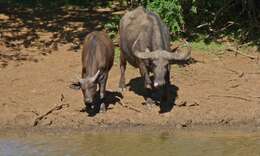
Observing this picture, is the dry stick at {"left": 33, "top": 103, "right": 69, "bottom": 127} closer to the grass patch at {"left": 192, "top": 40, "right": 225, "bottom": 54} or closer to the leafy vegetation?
the leafy vegetation

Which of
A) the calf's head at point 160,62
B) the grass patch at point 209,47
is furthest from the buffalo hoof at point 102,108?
the grass patch at point 209,47

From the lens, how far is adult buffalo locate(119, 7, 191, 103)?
12539 millimetres

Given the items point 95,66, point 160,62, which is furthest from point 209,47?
point 95,66

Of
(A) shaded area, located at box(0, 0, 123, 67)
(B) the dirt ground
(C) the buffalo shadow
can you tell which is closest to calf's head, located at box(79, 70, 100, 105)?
(B) the dirt ground

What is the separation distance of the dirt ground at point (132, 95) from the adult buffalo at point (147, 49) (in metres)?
0.53

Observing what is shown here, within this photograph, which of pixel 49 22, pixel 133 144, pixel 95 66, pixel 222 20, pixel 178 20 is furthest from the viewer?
pixel 49 22

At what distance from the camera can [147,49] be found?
13.0m

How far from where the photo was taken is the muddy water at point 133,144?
1123 centimetres

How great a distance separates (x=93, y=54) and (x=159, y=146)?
2.31 metres

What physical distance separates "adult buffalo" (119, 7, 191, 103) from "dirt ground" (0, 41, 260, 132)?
529 millimetres

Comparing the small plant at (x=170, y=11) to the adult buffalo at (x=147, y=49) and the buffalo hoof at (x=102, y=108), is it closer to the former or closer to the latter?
the adult buffalo at (x=147, y=49)

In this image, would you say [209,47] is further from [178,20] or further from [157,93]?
[157,93]

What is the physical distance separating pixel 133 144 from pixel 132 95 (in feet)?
7.43

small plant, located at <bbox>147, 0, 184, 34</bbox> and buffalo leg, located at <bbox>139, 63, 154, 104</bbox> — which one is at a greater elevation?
small plant, located at <bbox>147, 0, 184, 34</bbox>
